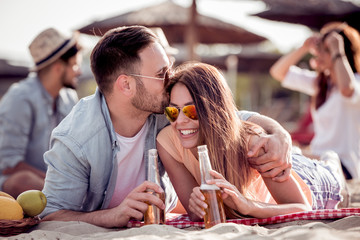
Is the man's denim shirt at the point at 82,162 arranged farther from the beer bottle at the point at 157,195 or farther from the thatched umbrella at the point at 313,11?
the thatched umbrella at the point at 313,11

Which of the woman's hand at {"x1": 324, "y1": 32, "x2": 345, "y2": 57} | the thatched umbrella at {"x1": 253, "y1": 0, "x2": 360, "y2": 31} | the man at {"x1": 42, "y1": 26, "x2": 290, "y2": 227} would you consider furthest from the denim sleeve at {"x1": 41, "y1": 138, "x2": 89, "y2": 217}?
the thatched umbrella at {"x1": 253, "y1": 0, "x2": 360, "y2": 31}

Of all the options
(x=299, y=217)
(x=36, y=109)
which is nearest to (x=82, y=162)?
(x=299, y=217)

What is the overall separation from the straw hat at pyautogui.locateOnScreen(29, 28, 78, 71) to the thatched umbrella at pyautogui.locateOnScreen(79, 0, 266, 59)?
251 cm

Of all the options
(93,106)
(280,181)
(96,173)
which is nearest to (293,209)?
(280,181)

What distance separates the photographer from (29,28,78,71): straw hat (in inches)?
214

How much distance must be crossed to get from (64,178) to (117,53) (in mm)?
1045

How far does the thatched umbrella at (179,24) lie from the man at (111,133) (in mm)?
4941

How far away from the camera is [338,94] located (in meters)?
5.30

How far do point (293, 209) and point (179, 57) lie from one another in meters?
9.11

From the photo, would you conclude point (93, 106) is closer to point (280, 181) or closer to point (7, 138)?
point (280, 181)

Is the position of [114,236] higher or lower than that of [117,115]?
lower

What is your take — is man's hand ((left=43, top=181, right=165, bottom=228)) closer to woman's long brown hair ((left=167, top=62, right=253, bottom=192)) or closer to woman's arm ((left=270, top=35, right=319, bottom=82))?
woman's long brown hair ((left=167, top=62, right=253, bottom=192))

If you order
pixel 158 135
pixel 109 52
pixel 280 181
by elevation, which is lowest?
pixel 280 181

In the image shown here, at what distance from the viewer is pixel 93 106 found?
3205 mm
